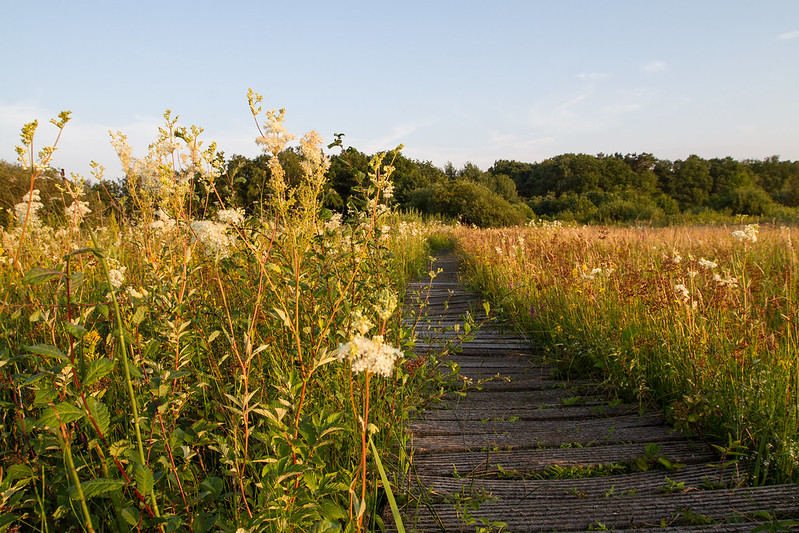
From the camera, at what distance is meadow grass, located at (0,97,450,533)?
43.5 inches

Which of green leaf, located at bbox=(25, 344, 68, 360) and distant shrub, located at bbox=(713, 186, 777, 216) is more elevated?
distant shrub, located at bbox=(713, 186, 777, 216)

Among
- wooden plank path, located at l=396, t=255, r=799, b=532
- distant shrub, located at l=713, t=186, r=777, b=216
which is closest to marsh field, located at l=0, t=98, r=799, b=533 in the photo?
wooden plank path, located at l=396, t=255, r=799, b=532


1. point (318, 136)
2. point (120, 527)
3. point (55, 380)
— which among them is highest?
point (318, 136)

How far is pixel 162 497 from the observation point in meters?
1.39

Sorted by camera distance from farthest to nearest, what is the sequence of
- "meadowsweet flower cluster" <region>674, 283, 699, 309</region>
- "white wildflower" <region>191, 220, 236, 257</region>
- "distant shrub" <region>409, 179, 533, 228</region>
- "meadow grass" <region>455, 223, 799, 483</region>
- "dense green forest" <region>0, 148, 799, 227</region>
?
"dense green forest" <region>0, 148, 799, 227</region> → "distant shrub" <region>409, 179, 533, 228</region> → "meadowsweet flower cluster" <region>674, 283, 699, 309</region> → "meadow grass" <region>455, 223, 799, 483</region> → "white wildflower" <region>191, 220, 236, 257</region>

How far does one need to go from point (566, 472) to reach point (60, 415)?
6.21ft

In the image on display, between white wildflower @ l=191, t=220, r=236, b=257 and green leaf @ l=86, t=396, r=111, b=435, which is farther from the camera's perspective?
white wildflower @ l=191, t=220, r=236, b=257

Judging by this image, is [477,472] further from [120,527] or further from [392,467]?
[120,527]

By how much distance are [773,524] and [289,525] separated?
157 cm

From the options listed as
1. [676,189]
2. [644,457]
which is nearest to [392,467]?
[644,457]

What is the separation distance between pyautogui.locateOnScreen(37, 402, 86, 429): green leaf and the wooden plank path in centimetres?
113

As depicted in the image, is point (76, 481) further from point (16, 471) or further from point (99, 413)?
point (16, 471)

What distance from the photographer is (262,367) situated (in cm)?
170

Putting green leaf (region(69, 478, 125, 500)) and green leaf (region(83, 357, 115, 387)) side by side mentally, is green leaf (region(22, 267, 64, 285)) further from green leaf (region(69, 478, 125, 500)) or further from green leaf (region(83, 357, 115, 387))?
green leaf (region(69, 478, 125, 500))
